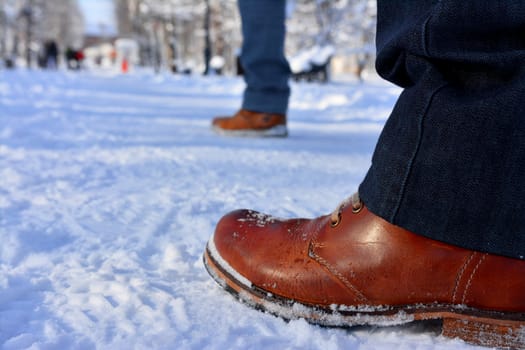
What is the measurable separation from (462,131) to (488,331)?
244 mm

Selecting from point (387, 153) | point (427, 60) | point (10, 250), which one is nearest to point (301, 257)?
point (387, 153)

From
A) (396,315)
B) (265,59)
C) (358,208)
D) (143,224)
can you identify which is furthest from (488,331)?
(265,59)

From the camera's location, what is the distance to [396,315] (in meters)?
0.59

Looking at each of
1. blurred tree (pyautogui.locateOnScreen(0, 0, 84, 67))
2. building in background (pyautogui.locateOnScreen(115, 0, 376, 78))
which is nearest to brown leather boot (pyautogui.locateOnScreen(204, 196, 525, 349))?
building in background (pyautogui.locateOnScreen(115, 0, 376, 78))

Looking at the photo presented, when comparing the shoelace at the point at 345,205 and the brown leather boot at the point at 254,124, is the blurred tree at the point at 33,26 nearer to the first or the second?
the brown leather boot at the point at 254,124

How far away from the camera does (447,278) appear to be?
0.56 m

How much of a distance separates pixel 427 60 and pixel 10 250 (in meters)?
0.72

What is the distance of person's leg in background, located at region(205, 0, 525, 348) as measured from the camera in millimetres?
521

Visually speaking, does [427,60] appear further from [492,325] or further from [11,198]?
[11,198]

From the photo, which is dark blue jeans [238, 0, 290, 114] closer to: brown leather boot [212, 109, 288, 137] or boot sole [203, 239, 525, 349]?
brown leather boot [212, 109, 288, 137]

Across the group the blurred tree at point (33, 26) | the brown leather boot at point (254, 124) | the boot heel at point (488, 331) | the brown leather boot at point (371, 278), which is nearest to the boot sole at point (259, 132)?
the brown leather boot at point (254, 124)

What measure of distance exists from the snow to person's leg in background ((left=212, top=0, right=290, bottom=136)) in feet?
0.32

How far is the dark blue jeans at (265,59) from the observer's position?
2.13 m

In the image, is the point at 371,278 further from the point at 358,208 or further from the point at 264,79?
the point at 264,79
